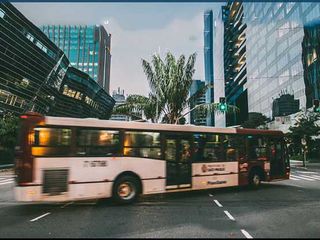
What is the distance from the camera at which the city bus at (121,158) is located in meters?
10.2

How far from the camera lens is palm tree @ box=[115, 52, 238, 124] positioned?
2362 centimetres

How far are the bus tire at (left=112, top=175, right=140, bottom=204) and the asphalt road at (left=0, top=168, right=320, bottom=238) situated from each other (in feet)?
0.92

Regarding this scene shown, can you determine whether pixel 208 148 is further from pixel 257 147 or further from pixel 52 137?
pixel 52 137

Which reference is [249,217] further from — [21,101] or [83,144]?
[21,101]

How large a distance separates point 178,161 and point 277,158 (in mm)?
6665

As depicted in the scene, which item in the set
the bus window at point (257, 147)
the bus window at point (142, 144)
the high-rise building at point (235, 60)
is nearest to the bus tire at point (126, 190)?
the bus window at point (142, 144)

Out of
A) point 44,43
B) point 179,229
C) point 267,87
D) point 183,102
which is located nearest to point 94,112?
point 44,43

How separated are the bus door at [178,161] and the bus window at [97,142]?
2.22m

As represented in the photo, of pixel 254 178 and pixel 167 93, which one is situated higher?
pixel 167 93

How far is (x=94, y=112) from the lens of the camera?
98188 millimetres

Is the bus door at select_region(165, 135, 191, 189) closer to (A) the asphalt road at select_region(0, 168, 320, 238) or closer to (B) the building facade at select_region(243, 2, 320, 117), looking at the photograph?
(A) the asphalt road at select_region(0, 168, 320, 238)

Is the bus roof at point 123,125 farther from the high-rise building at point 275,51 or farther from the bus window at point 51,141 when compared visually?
the high-rise building at point 275,51

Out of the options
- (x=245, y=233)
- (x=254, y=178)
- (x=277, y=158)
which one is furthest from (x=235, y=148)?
(x=245, y=233)

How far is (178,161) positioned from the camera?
1309cm
